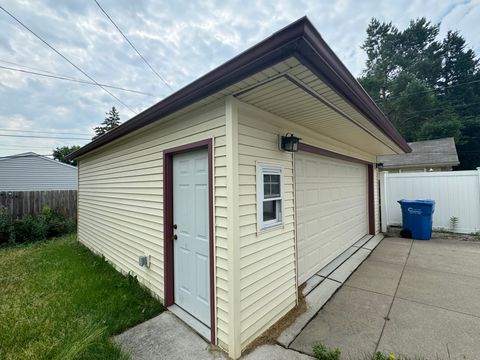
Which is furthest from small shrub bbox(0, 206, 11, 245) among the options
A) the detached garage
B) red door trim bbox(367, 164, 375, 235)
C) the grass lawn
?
red door trim bbox(367, 164, 375, 235)

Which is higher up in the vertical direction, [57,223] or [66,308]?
[57,223]

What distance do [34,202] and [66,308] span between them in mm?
7339

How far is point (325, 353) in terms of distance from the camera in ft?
6.81

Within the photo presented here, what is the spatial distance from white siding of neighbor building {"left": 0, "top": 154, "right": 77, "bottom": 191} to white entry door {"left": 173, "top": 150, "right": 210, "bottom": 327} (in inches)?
692

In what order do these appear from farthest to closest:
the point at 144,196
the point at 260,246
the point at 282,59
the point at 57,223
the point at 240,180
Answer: the point at 57,223 → the point at 144,196 → the point at 260,246 → the point at 240,180 → the point at 282,59

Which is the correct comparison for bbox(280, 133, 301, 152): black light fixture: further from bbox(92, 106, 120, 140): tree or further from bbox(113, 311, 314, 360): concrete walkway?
bbox(92, 106, 120, 140): tree

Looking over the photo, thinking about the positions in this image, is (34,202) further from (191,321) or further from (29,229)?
(191,321)

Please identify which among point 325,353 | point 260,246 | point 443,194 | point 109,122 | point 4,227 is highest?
point 109,122

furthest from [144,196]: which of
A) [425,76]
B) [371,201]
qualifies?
[425,76]

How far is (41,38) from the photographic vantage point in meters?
5.54

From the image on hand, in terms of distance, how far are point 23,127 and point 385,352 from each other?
31561 mm

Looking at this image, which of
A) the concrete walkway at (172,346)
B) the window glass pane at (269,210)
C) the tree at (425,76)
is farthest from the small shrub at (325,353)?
the tree at (425,76)

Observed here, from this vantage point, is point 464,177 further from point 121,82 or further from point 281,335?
point 121,82

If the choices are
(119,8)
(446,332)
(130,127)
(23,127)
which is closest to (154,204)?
(130,127)
